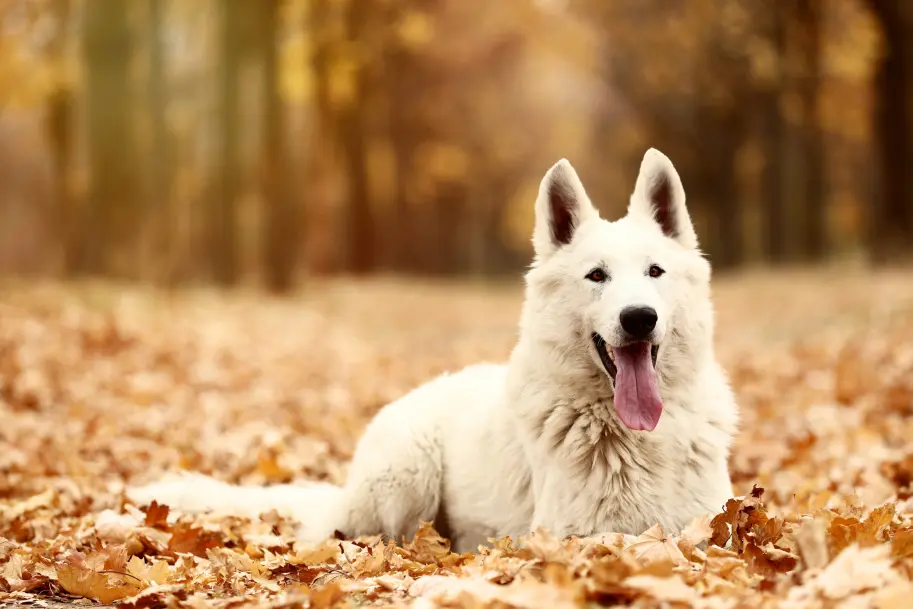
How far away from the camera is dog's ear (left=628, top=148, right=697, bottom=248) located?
A: 14.9 feet

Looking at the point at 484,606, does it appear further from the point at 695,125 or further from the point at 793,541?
the point at 695,125

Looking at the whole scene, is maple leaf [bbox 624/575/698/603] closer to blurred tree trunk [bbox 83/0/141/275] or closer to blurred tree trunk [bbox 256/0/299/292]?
blurred tree trunk [bbox 83/0/141/275]

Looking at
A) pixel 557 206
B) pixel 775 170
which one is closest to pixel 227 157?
pixel 775 170

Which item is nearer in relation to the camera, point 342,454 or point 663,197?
point 663,197

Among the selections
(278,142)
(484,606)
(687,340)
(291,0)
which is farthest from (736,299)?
(484,606)

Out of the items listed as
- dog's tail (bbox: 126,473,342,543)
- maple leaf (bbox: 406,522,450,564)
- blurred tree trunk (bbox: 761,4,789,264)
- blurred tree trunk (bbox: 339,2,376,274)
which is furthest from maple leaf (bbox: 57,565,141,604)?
blurred tree trunk (bbox: 339,2,376,274)

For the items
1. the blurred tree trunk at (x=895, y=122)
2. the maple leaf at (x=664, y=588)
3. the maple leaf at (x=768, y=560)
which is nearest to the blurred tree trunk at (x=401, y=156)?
the blurred tree trunk at (x=895, y=122)

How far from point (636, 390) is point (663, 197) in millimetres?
1048

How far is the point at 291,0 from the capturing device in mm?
20234

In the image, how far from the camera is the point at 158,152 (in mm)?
→ 20047

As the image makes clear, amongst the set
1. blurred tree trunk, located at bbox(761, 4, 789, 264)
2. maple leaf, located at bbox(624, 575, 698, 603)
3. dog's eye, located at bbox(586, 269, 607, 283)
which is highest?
blurred tree trunk, located at bbox(761, 4, 789, 264)

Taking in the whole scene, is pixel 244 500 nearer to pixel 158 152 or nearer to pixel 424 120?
pixel 158 152

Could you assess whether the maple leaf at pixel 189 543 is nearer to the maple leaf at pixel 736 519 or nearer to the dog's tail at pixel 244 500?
the dog's tail at pixel 244 500

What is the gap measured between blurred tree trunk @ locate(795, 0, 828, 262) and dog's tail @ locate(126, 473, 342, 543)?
20.6m
